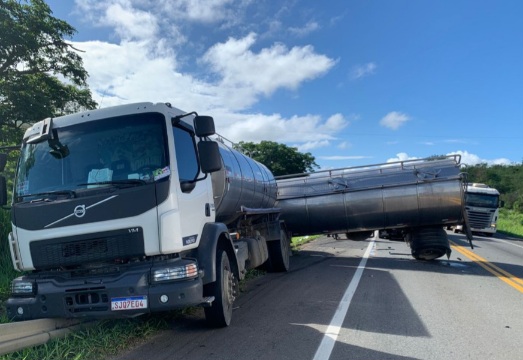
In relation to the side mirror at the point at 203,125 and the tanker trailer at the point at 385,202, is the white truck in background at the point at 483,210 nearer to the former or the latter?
the tanker trailer at the point at 385,202

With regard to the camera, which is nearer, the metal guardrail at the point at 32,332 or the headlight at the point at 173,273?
the metal guardrail at the point at 32,332

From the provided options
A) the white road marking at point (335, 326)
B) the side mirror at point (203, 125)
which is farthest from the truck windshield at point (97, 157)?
the white road marking at point (335, 326)

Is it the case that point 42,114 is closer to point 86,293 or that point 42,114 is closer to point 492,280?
point 86,293

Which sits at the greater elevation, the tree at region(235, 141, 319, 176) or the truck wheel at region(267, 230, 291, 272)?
the tree at region(235, 141, 319, 176)

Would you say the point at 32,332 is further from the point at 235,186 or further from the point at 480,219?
the point at 480,219

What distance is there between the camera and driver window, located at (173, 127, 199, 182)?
515 centimetres

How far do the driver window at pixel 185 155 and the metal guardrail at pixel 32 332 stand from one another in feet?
7.22

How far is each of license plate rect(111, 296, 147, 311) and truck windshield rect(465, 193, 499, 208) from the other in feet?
87.4

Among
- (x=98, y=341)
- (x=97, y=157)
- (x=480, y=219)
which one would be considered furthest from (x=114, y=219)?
(x=480, y=219)

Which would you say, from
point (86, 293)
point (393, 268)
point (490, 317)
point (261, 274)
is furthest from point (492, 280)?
point (86, 293)

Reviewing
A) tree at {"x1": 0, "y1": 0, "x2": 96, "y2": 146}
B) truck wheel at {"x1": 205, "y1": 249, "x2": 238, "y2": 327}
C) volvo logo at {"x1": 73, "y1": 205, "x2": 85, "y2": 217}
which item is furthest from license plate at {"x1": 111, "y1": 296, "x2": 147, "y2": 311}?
tree at {"x1": 0, "y1": 0, "x2": 96, "y2": 146}

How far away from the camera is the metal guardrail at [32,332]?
4.21 metres

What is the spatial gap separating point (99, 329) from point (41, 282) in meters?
0.94

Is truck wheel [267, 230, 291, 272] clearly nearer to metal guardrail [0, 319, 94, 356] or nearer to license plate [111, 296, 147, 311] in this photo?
metal guardrail [0, 319, 94, 356]
